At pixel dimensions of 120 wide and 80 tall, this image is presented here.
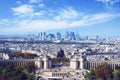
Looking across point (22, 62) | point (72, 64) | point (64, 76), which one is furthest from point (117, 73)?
point (22, 62)

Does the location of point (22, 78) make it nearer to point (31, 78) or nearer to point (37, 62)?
point (31, 78)

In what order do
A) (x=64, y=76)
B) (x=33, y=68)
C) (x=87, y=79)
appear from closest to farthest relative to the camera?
(x=87, y=79)
(x=64, y=76)
(x=33, y=68)

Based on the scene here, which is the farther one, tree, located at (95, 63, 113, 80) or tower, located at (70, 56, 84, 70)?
tower, located at (70, 56, 84, 70)

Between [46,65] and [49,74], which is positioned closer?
[49,74]

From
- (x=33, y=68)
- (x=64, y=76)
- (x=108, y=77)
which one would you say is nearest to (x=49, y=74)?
(x=64, y=76)

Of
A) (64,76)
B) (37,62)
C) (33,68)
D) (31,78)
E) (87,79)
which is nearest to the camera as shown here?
(31,78)

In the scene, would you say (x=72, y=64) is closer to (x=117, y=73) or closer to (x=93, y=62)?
(x=93, y=62)

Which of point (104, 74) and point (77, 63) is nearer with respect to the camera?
point (104, 74)

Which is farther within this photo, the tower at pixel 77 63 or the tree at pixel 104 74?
the tower at pixel 77 63

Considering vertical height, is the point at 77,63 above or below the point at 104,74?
above
